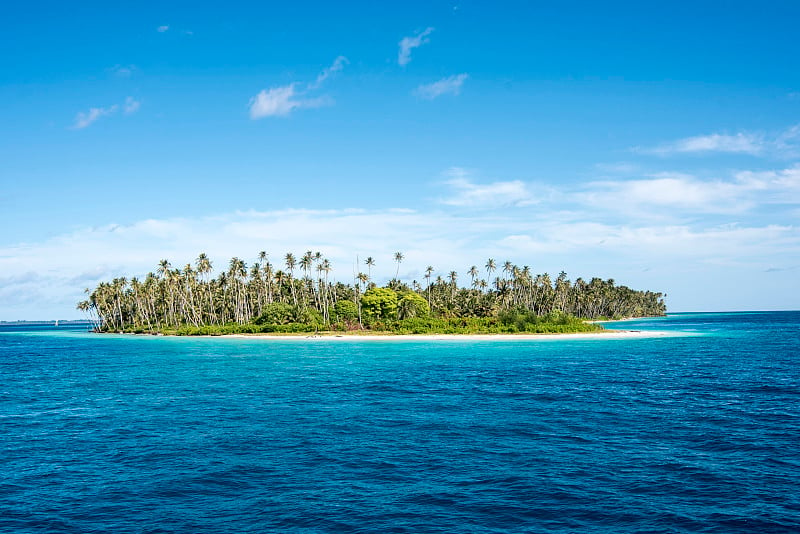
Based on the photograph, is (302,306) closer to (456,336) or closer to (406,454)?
(456,336)

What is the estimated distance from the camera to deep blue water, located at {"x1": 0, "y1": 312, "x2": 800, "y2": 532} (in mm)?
18156

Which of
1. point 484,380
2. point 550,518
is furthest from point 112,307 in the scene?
point 550,518

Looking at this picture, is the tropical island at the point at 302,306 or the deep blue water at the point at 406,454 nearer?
the deep blue water at the point at 406,454

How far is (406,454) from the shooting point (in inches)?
985

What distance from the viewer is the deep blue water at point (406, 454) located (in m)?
18.2

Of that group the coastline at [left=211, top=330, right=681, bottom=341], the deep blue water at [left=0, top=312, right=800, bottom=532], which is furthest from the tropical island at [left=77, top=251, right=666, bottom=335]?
the deep blue water at [left=0, top=312, right=800, bottom=532]

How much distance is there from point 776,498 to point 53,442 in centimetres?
3338

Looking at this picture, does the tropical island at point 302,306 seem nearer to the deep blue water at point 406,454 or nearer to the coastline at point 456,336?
the coastline at point 456,336

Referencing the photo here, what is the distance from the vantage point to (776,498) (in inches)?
765

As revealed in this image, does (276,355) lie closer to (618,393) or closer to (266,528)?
(618,393)

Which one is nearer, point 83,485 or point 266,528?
point 266,528

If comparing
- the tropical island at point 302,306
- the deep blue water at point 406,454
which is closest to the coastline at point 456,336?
the tropical island at point 302,306

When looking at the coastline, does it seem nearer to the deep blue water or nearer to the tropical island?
the tropical island

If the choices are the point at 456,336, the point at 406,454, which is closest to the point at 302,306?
the point at 456,336
